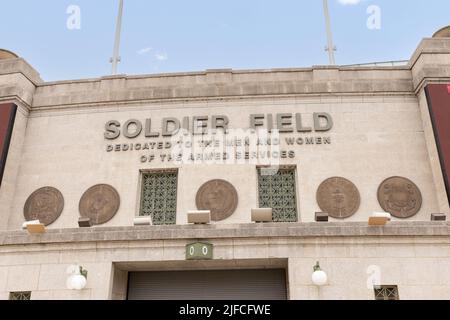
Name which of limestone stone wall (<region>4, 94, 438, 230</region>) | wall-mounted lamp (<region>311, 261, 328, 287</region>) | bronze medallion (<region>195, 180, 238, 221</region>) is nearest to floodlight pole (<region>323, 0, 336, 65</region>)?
limestone stone wall (<region>4, 94, 438, 230</region>)

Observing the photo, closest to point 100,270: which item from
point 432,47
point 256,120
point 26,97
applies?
point 256,120

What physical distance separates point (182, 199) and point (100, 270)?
5709 millimetres

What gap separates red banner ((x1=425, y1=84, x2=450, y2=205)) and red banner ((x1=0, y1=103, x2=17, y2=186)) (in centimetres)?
1687

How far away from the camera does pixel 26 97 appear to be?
1872 centimetres

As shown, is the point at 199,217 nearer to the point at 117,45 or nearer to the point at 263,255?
the point at 263,255

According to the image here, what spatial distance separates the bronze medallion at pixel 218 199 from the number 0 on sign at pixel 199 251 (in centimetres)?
492

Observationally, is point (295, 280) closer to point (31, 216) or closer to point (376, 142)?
point (376, 142)

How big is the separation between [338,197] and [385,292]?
5.76 meters

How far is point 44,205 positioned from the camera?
17.1 metres

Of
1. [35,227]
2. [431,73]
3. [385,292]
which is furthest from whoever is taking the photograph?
[431,73]

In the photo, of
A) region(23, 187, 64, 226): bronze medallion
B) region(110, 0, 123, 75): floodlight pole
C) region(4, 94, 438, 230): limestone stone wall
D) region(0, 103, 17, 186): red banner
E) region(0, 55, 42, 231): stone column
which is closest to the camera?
region(4, 94, 438, 230): limestone stone wall

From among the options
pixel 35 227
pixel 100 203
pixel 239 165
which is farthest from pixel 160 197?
pixel 35 227

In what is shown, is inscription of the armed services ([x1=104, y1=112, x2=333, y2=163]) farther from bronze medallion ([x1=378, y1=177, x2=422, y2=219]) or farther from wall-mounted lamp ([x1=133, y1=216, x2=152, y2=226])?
wall-mounted lamp ([x1=133, y1=216, x2=152, y2=226])

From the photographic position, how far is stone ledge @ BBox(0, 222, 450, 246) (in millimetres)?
11312
